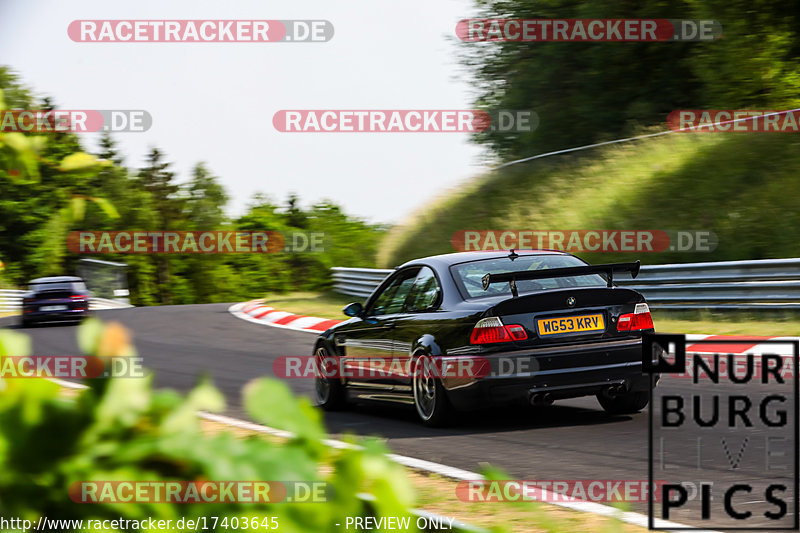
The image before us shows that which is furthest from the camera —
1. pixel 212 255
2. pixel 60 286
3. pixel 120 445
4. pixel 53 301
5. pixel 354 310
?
pixel 212 255

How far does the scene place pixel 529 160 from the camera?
30688 mm

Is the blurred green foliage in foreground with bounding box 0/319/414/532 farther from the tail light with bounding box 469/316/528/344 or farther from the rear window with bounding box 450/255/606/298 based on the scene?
A: the rear window with bounding box 450/255/606/298

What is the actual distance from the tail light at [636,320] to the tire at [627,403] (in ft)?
2.31

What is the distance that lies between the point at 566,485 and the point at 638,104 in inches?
1005

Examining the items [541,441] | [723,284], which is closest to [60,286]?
[723,284]

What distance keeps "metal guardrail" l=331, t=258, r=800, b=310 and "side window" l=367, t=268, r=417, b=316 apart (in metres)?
6.65

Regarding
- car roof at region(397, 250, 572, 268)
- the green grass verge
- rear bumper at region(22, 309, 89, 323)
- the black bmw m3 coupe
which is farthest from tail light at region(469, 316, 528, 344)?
rear bumper at region(22, 309, 89, 323)

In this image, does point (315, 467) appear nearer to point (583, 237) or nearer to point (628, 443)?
point (628, 443)

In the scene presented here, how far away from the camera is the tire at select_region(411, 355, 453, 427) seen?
8141 mm

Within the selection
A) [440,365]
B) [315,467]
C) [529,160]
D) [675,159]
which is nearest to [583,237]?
[675,159]

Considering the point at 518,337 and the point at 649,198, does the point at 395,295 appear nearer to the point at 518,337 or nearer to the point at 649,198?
the point at 518,337

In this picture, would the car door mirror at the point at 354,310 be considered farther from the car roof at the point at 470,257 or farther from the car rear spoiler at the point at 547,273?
the car rear spoiler at the point at 547,273

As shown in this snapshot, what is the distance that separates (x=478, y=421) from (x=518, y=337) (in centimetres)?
124

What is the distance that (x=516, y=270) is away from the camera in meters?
8.57
